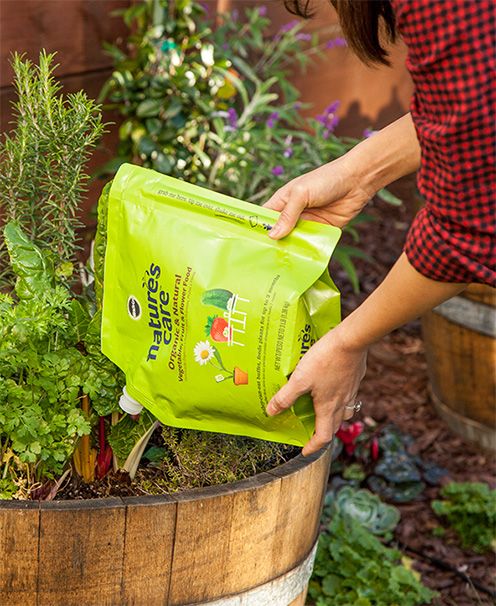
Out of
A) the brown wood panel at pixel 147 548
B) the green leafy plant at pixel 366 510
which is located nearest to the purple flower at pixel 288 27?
the green leafy plant at pixel 366 510

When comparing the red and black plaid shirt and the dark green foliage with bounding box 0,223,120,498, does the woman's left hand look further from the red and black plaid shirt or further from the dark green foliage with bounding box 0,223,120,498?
the dark green foliage with bounding box 0,223,120,498

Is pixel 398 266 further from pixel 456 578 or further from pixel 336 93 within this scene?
pixel 336 93

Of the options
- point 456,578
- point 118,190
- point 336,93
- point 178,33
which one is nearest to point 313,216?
point 118,190

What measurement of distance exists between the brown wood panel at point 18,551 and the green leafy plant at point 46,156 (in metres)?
0.47

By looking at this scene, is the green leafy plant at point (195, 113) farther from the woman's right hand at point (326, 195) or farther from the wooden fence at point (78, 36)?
the woman's right hand at point (326, 195)

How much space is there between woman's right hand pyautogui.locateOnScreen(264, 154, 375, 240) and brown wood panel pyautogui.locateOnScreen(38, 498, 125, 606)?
0.57 metres

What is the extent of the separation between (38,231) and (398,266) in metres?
0.76

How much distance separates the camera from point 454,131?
1.24 m

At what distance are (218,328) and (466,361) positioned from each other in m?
2.02

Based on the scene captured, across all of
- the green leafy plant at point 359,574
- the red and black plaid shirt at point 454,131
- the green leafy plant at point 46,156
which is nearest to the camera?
the red and black plaid shirt at point 454,131

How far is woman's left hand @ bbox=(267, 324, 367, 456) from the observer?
1524 mm

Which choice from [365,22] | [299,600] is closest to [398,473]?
[299,600]

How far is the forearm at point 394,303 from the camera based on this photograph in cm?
140

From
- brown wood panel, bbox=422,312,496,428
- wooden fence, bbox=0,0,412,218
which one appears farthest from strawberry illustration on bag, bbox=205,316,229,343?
brown wood panel, bbox=422,312,496,428
